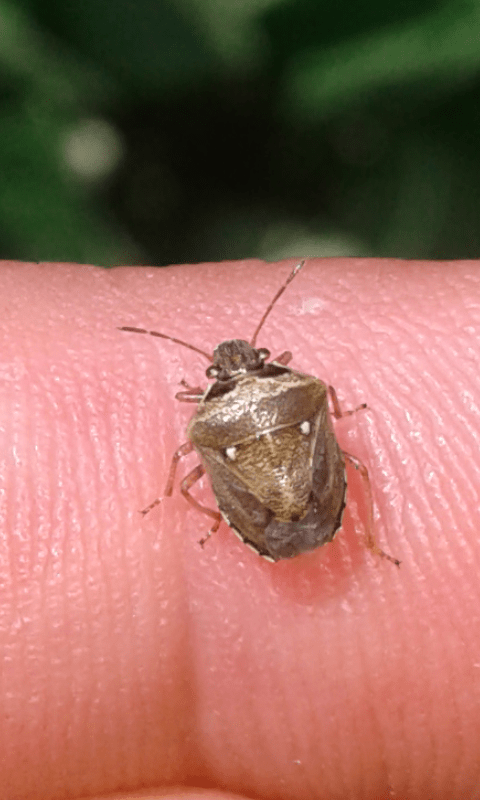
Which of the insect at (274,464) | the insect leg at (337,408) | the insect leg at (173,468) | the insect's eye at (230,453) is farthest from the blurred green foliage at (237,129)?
the insect's eye at (230,453)

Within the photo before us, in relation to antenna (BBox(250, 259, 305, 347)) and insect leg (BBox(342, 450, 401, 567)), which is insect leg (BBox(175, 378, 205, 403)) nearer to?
antenna (BBox(250, 259, 305, 347))

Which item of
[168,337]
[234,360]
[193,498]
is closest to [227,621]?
[193,498]

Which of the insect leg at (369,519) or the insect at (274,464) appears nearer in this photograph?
the insect at (274,464)

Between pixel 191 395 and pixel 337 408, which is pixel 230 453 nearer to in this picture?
pixel 191 395

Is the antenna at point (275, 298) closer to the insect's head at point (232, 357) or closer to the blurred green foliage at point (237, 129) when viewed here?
the insect's head at point (232, 357)

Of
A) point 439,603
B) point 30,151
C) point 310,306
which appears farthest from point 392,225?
point 439,603
